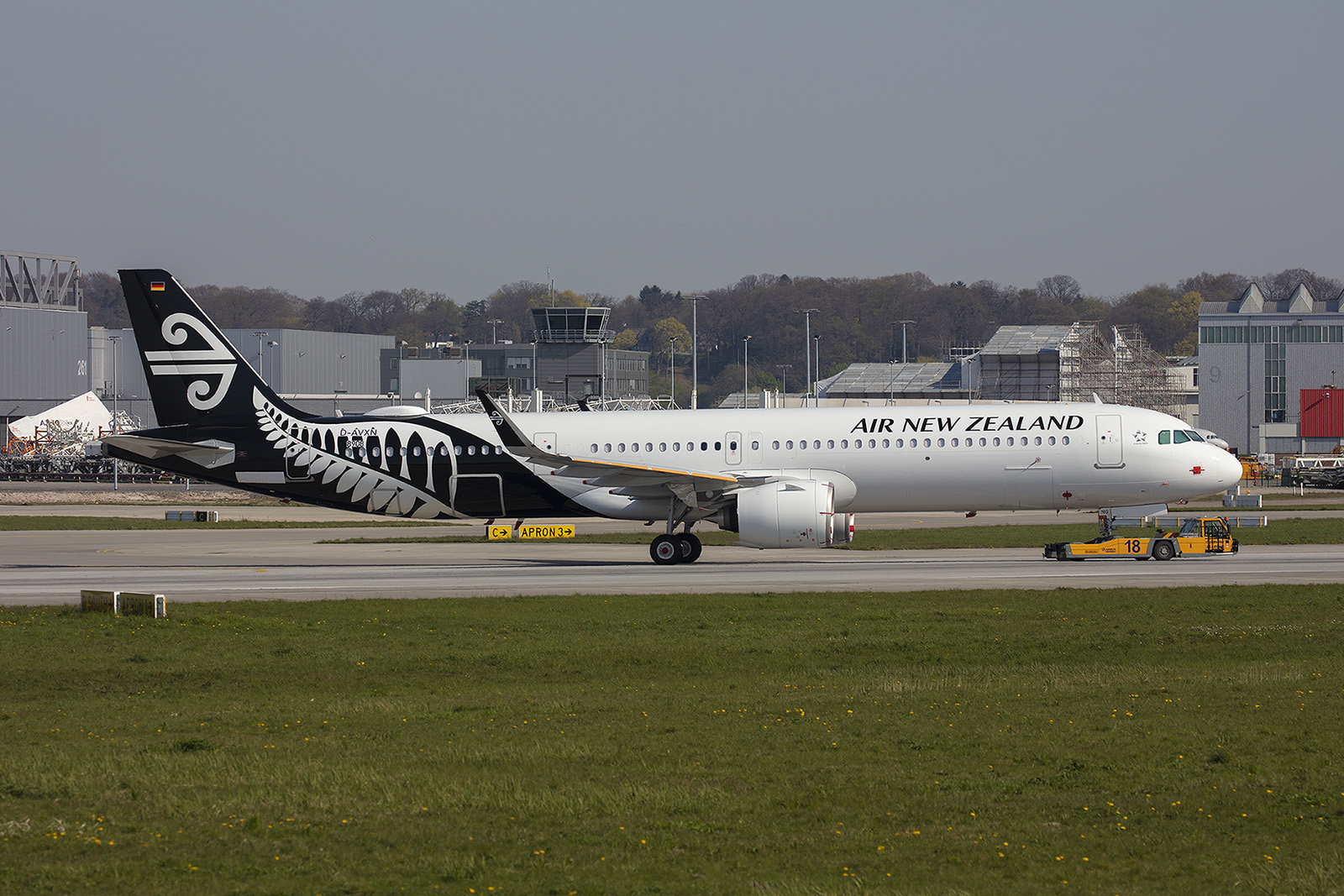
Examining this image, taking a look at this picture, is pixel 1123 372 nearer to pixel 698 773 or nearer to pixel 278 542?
pixel 278 542

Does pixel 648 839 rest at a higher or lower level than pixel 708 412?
lower

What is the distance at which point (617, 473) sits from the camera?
3766cm

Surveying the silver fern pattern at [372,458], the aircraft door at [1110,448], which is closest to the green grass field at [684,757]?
the aircraft door at [1110,448]

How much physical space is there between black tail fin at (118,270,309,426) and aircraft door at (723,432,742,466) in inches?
558

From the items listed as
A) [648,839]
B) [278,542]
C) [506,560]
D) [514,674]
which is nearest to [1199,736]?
[648,839]

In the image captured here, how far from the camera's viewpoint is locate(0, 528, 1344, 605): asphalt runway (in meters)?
32.5

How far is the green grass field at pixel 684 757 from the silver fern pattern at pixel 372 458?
48.9 ft

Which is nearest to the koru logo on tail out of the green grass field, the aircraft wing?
the aircraft wing

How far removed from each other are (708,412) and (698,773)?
27630 millimetres

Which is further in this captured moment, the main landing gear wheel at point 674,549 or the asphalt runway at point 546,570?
the main landing gear wheel at point 674,549

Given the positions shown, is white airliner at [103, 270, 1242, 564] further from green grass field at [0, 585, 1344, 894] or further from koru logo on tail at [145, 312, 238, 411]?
green grass field at [0, 585, 1344, 894]

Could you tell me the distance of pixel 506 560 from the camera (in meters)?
42.2

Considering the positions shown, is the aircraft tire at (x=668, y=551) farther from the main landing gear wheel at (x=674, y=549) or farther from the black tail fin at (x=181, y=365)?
the black tail fin at (x=181, y=365)

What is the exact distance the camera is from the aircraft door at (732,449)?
39.1 metres
